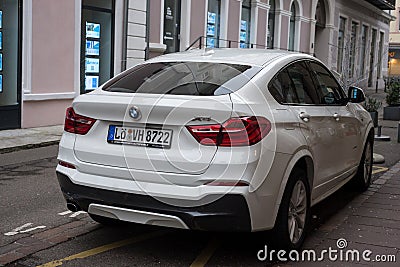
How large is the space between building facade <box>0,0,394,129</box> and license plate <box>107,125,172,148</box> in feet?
25.9

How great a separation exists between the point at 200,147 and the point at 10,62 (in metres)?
8.89

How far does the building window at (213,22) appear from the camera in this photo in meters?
19.2

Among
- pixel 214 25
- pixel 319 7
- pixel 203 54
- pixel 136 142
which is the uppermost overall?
pixel 319 7

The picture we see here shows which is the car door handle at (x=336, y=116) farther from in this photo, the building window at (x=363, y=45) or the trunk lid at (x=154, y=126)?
the building window at (x=363, y=45)

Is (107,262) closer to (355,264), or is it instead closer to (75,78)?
(355,264)

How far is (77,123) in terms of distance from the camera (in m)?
4.85

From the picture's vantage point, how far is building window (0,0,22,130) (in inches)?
472

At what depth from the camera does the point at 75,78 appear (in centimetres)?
1359

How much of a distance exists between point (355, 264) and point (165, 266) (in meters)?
1.52

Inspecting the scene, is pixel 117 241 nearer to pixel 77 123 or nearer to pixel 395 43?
pixel 77 123

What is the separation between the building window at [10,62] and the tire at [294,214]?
8267 mm

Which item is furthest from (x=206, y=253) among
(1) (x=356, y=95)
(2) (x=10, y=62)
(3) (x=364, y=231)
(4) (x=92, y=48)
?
(4) (x=92, y=48)

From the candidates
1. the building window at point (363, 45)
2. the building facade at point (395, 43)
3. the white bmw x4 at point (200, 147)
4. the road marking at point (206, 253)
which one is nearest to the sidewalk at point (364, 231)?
the white bmw x4 at point (200, 147)

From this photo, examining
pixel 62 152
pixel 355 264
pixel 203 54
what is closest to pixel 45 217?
pixel 62 152
